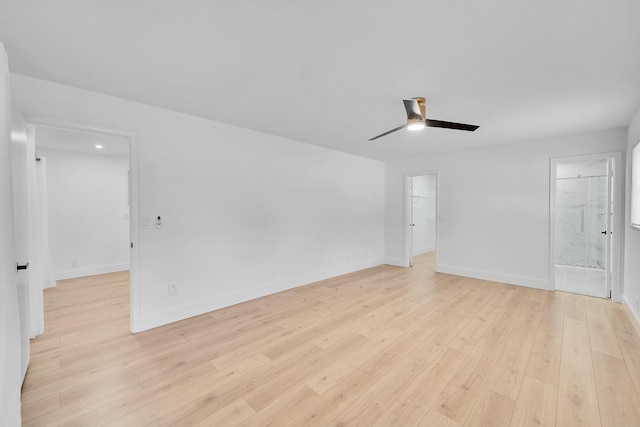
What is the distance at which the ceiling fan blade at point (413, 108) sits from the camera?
7.52 feet

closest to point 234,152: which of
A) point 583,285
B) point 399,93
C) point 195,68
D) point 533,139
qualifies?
point 195,68

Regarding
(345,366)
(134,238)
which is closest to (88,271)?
(134,238)

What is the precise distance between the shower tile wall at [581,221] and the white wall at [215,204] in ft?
17.6

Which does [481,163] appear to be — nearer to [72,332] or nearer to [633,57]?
[633,57]

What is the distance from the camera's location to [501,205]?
451 cm

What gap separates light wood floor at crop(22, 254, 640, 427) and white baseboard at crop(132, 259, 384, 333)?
0.35 feet

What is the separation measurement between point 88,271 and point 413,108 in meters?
6.29

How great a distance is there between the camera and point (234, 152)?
3486 mm

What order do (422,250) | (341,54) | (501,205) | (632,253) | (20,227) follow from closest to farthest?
(341,54), (20,227), (632,253), (501,205), (422,250)

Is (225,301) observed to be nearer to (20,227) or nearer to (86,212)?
(20,227)

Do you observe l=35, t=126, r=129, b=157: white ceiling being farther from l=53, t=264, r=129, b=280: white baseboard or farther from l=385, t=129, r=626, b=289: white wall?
l=385, t=129, r=626, b=289: white wall

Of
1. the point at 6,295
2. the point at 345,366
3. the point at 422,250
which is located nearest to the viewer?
the point at 6,295

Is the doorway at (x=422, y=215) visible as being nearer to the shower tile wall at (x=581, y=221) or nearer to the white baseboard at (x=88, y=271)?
the shower tile wall at (x=581, y=221)

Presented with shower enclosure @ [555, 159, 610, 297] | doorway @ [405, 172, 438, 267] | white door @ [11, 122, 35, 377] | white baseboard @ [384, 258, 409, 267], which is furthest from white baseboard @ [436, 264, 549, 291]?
white door @ [11, 122, 35, 377]
